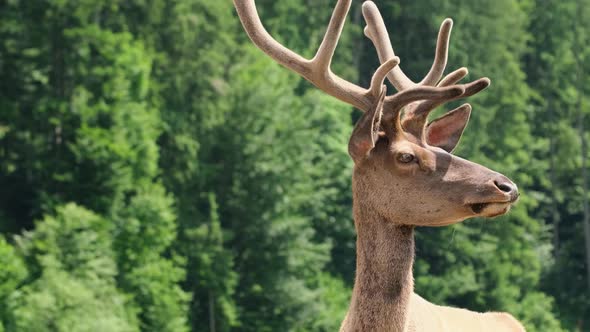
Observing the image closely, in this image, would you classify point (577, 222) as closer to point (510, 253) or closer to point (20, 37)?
point (510, 253)

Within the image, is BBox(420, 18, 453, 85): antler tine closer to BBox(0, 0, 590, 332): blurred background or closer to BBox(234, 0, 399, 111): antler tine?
BBox(234, 0, 399, 111): antler tine

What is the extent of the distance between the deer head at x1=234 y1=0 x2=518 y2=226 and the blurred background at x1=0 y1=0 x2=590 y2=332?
67.0 ft

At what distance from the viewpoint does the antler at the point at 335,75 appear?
787cm

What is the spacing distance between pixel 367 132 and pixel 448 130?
2.87 feet

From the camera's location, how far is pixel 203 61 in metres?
41.2

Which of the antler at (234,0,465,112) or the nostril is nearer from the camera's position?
the nostril

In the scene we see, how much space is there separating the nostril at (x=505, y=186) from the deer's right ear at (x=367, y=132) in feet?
2.52

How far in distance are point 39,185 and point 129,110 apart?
3.01 metres

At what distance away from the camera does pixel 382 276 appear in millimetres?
7789

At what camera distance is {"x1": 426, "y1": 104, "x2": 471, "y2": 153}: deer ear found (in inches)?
339

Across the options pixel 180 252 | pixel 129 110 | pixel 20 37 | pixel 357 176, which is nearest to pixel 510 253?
pixel 180 252

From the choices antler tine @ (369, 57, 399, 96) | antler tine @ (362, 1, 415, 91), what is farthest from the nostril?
antler tine @ (362, 1, 415, 91)

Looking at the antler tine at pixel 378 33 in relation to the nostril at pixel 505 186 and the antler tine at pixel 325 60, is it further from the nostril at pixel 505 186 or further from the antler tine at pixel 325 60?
the nostril at pixel 505 186

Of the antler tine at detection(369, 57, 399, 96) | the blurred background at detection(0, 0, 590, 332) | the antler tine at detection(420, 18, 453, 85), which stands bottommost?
the antler tine at detection(369, 57, 399, 96)
